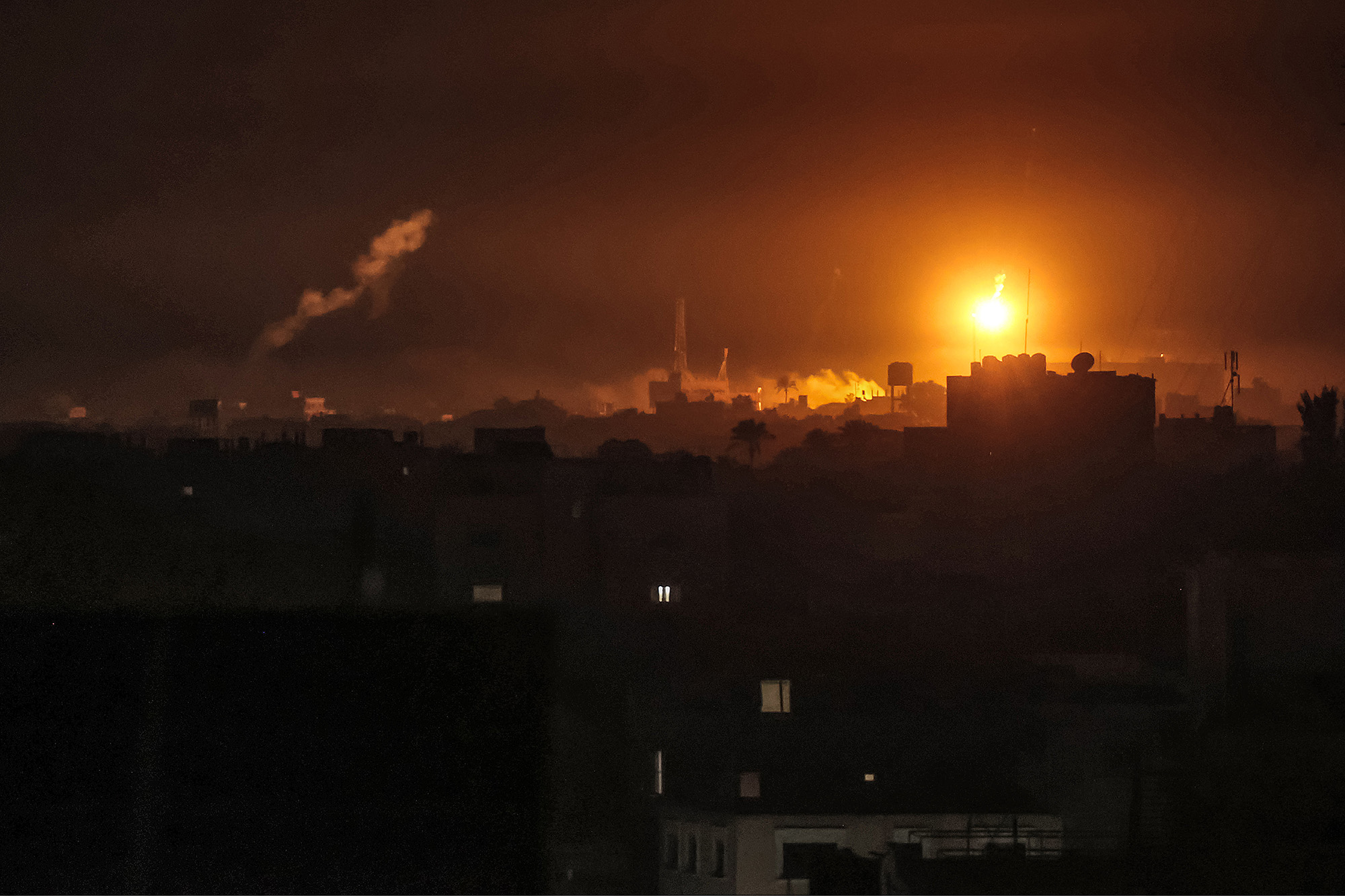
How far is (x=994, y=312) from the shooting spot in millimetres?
19531

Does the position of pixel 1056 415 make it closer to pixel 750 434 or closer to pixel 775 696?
pixel 750 434

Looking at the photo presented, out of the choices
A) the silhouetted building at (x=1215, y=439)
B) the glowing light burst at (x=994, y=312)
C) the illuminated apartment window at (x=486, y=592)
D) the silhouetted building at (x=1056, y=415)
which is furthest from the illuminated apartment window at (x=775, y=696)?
the silhouetted building at (x=1215, y=439)

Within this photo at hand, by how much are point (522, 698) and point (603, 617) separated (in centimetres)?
951

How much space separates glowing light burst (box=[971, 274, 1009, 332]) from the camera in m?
18.1

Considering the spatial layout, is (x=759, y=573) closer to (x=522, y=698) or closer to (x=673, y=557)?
(x=673, y=557)

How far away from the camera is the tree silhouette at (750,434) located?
2056 centimetres

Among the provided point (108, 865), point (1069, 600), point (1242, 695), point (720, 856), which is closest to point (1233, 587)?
point (1242, 695)

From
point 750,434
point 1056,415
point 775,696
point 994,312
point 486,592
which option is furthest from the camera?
point 1056,415

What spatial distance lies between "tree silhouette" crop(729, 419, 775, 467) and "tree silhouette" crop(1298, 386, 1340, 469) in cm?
691

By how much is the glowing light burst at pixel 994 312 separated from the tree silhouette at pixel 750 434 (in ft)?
10.4

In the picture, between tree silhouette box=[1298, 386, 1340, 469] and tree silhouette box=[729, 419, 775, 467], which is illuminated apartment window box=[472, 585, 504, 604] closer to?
tree silhouette box=[729, 419, 775, 467]

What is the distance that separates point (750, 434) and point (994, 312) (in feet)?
11.8

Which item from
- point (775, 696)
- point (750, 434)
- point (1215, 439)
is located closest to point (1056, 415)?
point (1215, 439)

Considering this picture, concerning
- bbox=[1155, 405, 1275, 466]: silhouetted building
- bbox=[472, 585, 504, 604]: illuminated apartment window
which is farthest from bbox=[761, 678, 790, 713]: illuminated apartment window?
bbox=[1155, 405, 1275, 466]: silhouetted building
